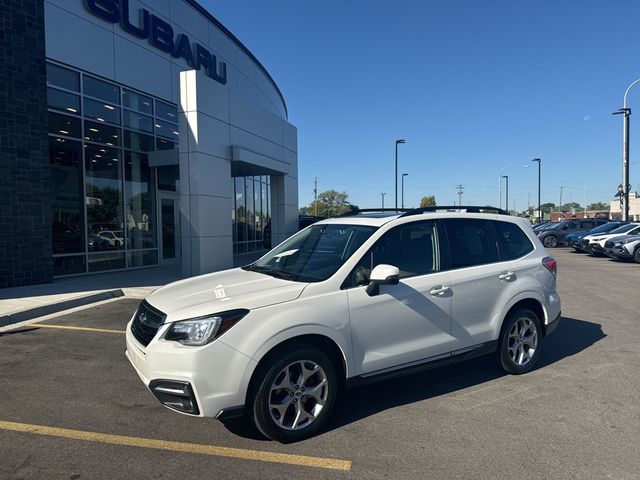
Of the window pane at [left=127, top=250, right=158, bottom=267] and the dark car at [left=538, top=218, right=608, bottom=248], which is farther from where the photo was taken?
the dark car at [left=538, top=218, right=608, bottom=248]

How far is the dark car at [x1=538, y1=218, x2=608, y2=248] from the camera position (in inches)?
1079

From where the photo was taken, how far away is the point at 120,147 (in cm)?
1441

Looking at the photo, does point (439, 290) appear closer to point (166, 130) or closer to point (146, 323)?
point (146, 323)

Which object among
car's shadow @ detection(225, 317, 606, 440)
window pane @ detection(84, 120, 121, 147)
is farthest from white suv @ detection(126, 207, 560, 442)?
window pane @ detection(84, 120, 121, 147)

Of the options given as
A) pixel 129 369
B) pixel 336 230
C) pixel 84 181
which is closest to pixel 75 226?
pixel 84 181

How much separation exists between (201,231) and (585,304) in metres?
9.11

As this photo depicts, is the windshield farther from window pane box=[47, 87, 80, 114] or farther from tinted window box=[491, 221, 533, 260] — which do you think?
window pane box=[47, 87, 80, 114]

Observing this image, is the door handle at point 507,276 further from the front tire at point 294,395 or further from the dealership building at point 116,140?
the dealership building at point 116,140

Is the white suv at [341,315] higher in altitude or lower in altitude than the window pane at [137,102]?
lower

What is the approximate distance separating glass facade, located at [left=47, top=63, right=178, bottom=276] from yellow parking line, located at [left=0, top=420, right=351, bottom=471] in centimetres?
989

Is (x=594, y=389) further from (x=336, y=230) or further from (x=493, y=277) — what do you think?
(x=336, y=230)

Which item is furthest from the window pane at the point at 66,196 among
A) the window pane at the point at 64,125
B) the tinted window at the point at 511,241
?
the tinted window at the point at 511,241

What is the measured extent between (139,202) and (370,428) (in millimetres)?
13799

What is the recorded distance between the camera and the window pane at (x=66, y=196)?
12.2 m
